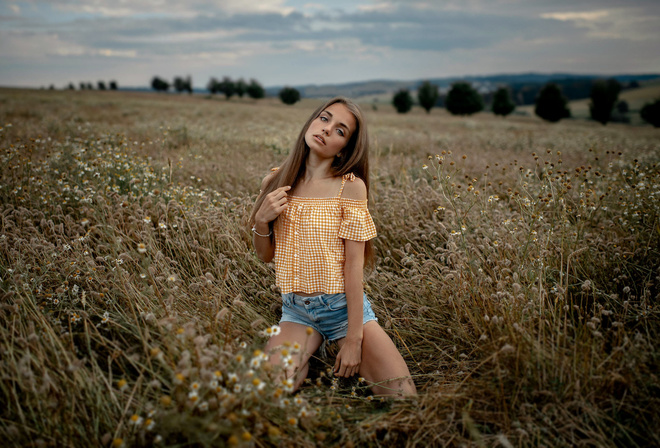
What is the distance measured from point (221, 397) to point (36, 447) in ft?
2.74

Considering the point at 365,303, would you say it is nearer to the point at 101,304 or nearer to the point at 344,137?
the point at 344,137

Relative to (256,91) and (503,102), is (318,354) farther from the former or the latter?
(256,91)

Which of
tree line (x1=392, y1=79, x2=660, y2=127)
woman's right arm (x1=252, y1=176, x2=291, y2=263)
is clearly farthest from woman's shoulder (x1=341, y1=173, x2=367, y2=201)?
tree line (x1=392, y1=79, x2=660, y2=127)

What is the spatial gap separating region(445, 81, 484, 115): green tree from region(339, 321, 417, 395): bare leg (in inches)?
2334

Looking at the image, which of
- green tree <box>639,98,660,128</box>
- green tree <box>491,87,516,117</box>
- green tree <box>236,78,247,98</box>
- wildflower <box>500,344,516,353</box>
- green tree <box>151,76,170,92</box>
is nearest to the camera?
wildflower <box>500,344,516,353</box>

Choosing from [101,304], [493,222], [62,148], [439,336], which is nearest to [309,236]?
[439,336]

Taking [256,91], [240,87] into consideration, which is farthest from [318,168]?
[240,87]

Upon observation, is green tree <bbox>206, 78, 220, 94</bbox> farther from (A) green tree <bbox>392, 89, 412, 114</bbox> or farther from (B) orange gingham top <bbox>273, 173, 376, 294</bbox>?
(B) orange gingham top <bbox>273, 173, 376, 294</bbox>

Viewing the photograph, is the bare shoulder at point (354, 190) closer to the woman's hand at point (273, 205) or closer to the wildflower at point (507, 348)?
the woman's hand at point (273, 205)

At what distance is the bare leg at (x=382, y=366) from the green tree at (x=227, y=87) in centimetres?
7790

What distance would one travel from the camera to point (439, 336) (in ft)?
9.67

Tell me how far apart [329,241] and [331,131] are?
28.8 inches

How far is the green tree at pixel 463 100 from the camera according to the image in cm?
5562

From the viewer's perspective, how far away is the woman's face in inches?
100
